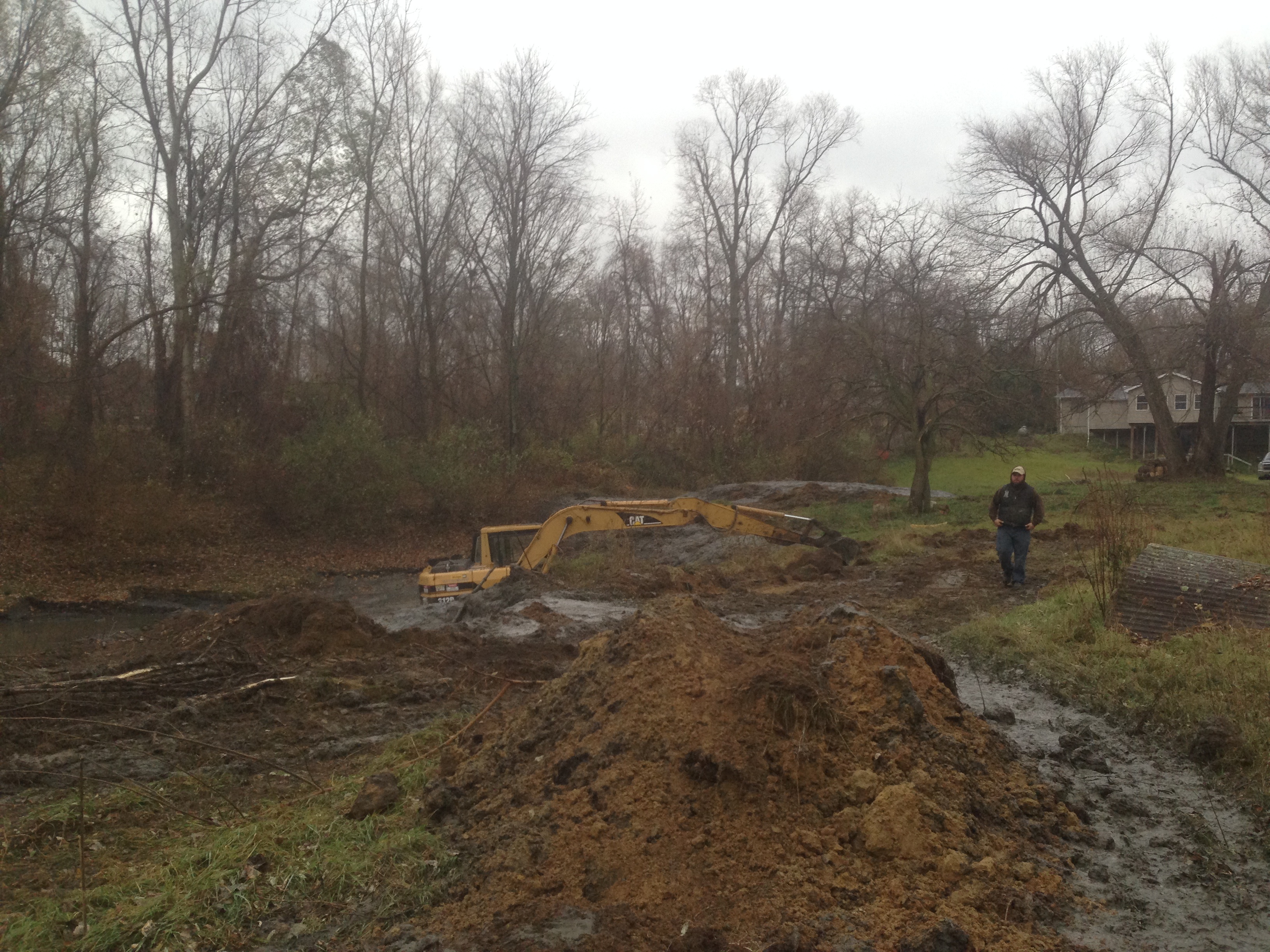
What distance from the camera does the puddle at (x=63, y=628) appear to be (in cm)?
1596

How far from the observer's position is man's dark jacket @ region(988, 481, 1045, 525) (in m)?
13.9

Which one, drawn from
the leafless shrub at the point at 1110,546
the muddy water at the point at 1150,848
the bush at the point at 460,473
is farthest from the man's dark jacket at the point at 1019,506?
the bush at the point at 460,473

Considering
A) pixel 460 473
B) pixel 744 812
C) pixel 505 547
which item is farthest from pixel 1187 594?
pixel 460 473

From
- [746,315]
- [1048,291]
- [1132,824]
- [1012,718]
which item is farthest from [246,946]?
[746,315]

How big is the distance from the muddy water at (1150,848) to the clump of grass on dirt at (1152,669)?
295 mm

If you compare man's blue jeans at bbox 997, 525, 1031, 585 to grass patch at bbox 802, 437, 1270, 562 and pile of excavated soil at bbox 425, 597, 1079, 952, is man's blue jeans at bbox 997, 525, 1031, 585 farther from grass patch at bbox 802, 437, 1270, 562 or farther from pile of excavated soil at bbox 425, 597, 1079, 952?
pile of excavated soil at bbox 425, 597, 1079, 952

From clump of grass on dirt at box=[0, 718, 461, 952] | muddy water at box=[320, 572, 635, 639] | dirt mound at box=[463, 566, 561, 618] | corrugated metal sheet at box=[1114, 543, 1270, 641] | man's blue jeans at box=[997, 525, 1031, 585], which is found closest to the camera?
clump of grass on dirt at box=[0, 718, 461, 952]

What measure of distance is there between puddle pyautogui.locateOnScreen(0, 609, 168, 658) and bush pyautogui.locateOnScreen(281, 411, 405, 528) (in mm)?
8382

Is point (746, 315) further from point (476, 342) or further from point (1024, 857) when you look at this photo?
point (1024, 857)

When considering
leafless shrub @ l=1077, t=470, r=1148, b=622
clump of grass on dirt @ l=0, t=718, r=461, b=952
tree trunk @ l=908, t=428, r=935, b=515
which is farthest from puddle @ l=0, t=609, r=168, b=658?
tree trunk @ l=908, t=428, r=935, b=515

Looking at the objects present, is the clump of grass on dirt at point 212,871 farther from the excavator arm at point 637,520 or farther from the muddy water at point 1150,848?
the excavator arm at point 637,520

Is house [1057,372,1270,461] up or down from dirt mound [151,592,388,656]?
up

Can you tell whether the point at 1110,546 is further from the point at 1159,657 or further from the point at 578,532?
the point at 578,532

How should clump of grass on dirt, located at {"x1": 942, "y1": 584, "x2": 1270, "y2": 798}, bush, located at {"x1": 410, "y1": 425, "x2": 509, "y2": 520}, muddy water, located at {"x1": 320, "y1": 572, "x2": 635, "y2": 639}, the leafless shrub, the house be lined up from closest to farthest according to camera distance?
1. clump of grass on dirt, located at {"x1": 942, "y1": 584, "x2": 1270, "y2": 798}
2. the leafless shrub
3. muddy water, located at {"x1": 320, "y1": 572, "x2": 635, "y2": 639}
4. bush, located at {"x1": 410, "y1": 425, "x2": 509, "y2": 520}
5. the house
